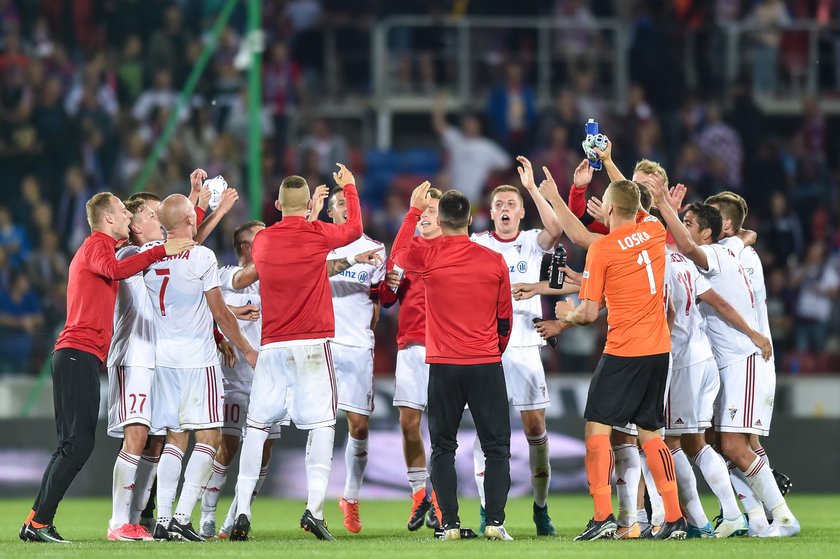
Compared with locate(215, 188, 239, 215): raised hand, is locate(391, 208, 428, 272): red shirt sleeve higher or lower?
lower

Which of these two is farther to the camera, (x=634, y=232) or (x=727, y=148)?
(x=727, y=148)

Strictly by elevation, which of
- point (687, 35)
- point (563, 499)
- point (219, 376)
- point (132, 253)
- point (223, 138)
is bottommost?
point (563, 499)

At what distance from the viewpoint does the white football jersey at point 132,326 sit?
10.4 metres

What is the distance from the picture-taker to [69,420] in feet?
32.6

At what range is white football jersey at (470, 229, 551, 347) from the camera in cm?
1129

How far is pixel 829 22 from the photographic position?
22453 mm

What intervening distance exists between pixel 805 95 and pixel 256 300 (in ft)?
44.4

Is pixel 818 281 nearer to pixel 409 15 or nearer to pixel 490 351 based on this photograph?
pixel 409 15

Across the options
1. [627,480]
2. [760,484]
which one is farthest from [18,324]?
[760,484]

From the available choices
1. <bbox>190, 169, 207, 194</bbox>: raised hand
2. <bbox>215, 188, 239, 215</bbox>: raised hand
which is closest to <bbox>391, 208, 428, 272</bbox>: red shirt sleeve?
<bbox>215, 188, 239, 215</bbox>: raised hand

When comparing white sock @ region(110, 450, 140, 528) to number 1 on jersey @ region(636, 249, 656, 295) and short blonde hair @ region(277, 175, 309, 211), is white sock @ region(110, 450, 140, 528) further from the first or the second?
number 1 on jersey @ region(636, 249, 656, 295)

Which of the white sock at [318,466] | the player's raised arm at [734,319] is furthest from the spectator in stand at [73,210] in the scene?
the player's raised arm at [734,319]

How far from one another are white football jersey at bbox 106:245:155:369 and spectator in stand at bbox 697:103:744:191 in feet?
39.6

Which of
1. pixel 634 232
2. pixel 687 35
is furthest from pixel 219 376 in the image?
pixel 687 35
